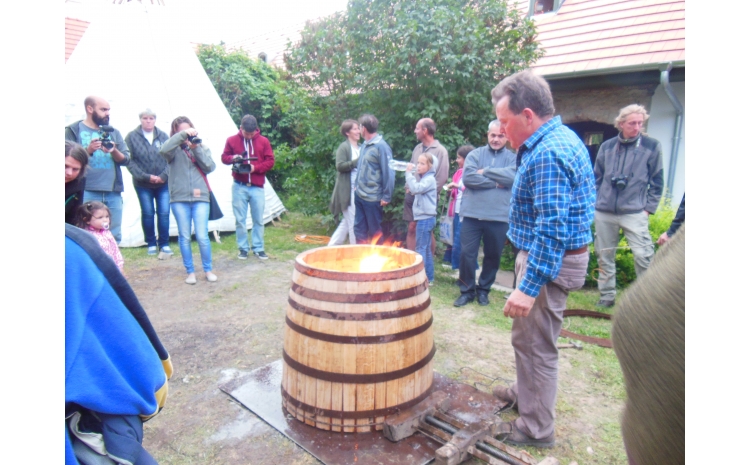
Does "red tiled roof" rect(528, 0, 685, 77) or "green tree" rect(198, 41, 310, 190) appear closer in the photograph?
"red tiled roof" rect(528, 0, 685, 77)

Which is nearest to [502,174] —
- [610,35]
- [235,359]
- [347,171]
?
[347,171]

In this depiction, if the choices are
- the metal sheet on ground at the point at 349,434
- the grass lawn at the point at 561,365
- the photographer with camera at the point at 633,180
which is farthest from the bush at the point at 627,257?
the metal sheet on ground at the point at 349,434

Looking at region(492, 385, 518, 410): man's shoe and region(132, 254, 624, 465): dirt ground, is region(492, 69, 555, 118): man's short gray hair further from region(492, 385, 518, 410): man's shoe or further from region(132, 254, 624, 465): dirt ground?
region(132, 254, 624, 465): dirt ground

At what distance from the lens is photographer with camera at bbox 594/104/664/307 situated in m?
4.79

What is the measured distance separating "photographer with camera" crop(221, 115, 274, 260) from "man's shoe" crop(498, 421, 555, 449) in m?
4.89

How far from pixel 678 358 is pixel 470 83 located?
681cm

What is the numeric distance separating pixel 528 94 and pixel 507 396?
74.9 inches

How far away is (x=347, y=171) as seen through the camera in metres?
6.69

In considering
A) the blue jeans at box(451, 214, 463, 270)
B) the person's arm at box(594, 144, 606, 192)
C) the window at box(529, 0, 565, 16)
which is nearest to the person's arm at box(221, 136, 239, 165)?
the blue jeans at box(451, 214, 463, 270)

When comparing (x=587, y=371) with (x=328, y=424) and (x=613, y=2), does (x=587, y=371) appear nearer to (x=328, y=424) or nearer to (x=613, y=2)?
(x=328, y=424)

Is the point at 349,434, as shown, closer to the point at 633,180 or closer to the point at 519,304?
the point at 519,304

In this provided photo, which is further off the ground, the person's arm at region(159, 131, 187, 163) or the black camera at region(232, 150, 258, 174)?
the person's arm at region(159, 131, 187, 163)

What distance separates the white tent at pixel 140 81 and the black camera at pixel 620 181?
6.24m

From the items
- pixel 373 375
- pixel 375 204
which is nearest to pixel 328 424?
pixel 373 375
